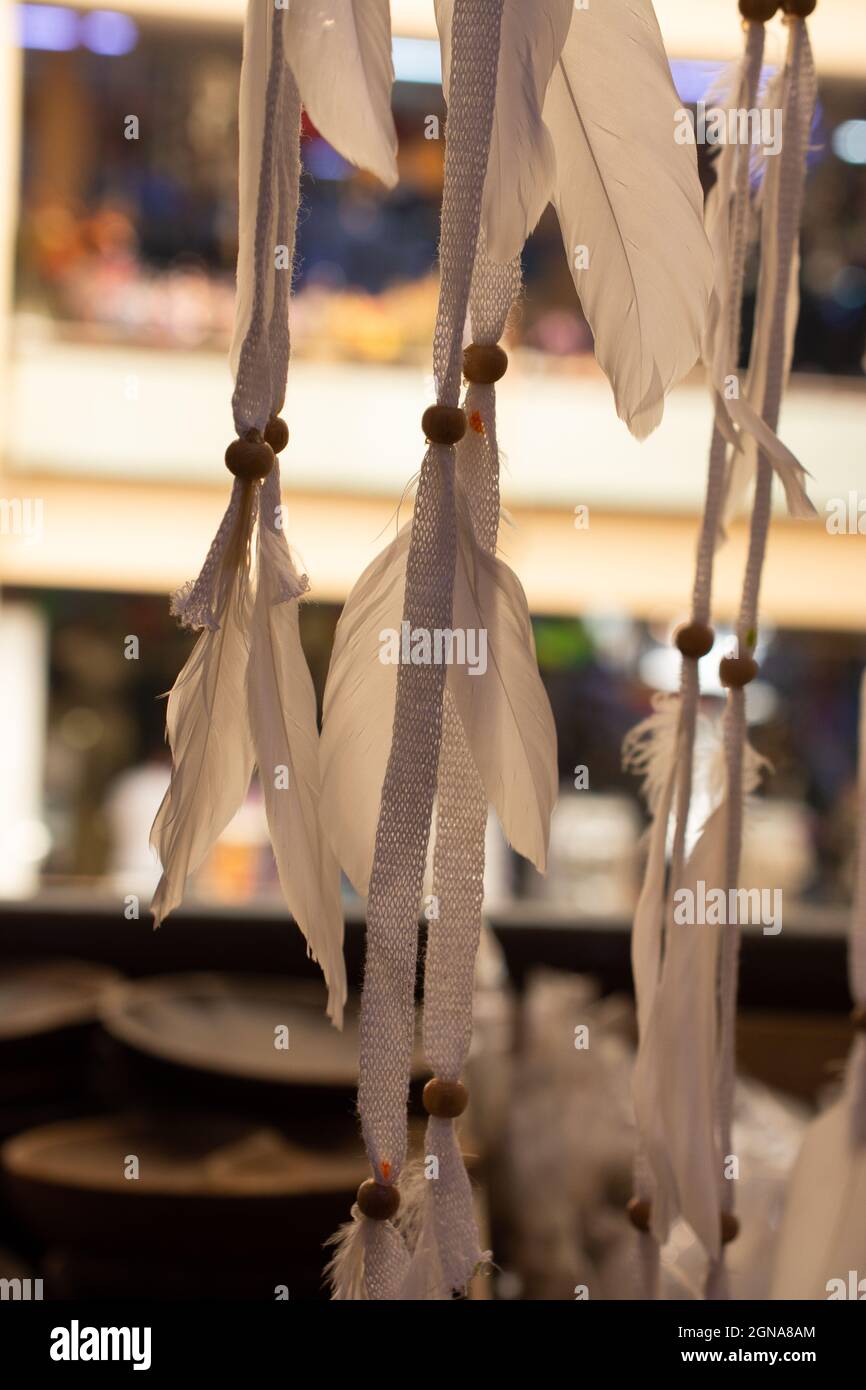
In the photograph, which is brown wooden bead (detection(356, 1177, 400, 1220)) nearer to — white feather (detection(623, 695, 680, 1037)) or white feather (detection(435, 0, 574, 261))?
white feather (detection(623, 695, 680, 1037))

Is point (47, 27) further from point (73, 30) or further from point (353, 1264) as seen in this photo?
point (353, 1264)

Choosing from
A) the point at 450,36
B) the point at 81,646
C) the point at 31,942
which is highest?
the point at 81,646

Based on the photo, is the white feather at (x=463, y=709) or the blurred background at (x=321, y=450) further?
the blurred background at (x=321, y=450)

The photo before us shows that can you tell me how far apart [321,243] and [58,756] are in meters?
0.95

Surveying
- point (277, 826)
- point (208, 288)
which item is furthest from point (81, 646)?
point (277, 826)

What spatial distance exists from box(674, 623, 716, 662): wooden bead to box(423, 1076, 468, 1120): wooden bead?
0.18 m

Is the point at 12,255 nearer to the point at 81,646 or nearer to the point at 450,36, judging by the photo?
the point at 81,646

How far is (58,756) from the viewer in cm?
226

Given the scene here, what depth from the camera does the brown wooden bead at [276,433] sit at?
37 cm

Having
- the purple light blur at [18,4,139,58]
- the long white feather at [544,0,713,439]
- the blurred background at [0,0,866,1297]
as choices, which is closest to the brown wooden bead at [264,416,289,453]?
the long white feather at [544,0,713,439]

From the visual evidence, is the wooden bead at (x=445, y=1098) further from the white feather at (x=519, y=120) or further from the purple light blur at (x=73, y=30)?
the purple light blur at (x=73, y=30)

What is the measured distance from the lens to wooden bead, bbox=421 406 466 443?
0.35 metres

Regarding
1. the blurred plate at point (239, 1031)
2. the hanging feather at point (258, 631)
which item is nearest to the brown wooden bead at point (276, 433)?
the hanging feather at point (258, 631)

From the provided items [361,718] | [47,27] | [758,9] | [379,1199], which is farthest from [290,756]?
[47,27]
